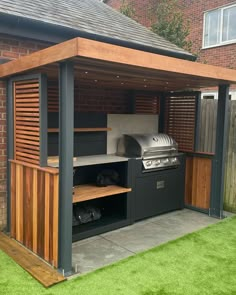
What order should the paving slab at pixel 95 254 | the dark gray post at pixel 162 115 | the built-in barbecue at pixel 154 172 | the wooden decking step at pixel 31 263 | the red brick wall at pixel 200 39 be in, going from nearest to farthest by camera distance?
the wooden decking step at pixel 31 263 < the paving slab at pixel 95 254 < the built-in barbecue at pixel 154 172 < the dark gray post at pixel 162 115 < the red brick wall at pixel 200 39

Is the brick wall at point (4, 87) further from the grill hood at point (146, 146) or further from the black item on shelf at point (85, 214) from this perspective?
the grill hood at point (146, 146)

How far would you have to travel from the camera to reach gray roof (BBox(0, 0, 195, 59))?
4.99 meters

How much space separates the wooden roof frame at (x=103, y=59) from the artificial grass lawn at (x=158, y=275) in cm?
244

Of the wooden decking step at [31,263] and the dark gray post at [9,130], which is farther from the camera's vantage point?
the dark gray post at [9,130]

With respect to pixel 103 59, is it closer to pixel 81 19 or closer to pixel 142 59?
pixel 142 59

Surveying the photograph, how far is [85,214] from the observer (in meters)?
5.29

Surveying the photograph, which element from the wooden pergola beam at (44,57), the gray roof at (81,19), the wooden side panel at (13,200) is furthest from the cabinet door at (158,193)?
the wooden pergola beam at (44,57)

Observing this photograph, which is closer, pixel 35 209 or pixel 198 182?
pixel 35 209

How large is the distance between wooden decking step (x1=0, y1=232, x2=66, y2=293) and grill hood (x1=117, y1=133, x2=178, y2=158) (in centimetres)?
247

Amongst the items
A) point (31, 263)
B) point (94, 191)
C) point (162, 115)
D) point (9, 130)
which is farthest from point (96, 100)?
point (31, 263)

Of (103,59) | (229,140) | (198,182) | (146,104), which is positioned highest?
(103,59)

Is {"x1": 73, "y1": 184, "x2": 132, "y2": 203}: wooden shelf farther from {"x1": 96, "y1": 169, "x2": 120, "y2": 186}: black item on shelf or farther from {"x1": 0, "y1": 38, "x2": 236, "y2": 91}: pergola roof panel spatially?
{"x1": 0, "y1": 38, "x2": 236, "y2": 91}: pergola roof panel

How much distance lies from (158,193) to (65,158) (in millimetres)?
2844

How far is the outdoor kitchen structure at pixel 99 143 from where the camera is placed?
141 inches
